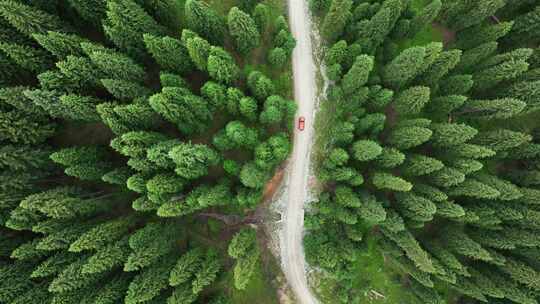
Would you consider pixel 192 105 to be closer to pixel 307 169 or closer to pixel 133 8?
pixel 133 8

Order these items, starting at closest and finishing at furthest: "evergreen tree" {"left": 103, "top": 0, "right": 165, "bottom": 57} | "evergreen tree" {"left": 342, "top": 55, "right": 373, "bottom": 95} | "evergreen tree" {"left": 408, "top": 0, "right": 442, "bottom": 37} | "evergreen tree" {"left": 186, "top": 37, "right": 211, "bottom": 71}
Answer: "evergreen tree" {"left": 186, "top": 37, "right": 211, "bottom": 71}
"evergreen tree" {"left": 103, "top": 0, "right": 165, "bottom": 57}
"evergreen tree" {"left": 342, "top": 55, "right": 373, "bottom": 95}
"evergreen tree" {"left": 408, "top": 0, "right": 442, "bottom": 37}

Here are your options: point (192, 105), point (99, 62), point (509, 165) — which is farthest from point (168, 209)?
point (509, 165)

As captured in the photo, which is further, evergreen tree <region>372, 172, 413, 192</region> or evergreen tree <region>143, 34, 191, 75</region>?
evergreen tree <region>372, 172, 413, 192</region>

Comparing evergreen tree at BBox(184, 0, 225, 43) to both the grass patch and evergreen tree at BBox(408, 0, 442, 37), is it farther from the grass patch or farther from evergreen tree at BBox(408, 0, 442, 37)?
the grass patch

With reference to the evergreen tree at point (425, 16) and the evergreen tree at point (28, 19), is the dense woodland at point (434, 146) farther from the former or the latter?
the evergreen tree at point (28, 19)

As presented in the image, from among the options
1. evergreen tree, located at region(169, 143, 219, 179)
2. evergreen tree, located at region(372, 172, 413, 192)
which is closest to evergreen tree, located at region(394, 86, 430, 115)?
evergreen tree, located at region(372, 172, 413, 192)

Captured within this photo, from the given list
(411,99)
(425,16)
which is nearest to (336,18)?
(425,16)
